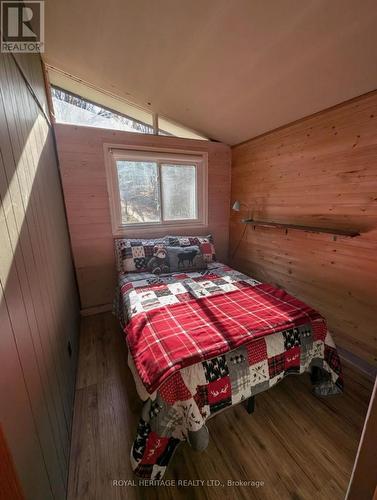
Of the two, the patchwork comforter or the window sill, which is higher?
the window sill

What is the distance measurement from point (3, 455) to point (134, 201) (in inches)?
96.9

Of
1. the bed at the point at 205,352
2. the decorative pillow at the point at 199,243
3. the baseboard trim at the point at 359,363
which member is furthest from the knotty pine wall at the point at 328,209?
the decorative pillow at the point at 199,243

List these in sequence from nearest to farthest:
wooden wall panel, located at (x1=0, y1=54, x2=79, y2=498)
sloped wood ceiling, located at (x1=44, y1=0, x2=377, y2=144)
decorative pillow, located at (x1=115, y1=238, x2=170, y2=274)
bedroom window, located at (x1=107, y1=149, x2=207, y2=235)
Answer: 1. wooden wall panel, located at (x1=0, y1=54, x2=79, y2=498)
2. sloped wood ceiling, located at (x1=44, y1=0, x2=377, y2=144)
3. decorative pillow, located at (x1=115, y1=238, x2=170, y2=274)
4. bedroom window, located at (x1=107, y1=149, x2=207, y2=235)

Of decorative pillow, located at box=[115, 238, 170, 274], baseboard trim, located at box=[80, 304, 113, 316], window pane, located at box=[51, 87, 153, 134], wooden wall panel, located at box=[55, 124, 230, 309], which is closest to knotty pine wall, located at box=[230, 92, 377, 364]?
wooden wall panel, located at box=[55, 124, 230, 309]

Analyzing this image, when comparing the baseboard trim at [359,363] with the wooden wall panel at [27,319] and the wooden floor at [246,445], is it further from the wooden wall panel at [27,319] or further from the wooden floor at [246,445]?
the wooden wall panel at [27,319]

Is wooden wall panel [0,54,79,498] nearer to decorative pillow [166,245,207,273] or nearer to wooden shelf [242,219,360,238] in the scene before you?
decorative pillow [166,245,207,273]

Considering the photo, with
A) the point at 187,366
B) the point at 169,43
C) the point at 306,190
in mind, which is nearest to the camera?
the point at 187,366

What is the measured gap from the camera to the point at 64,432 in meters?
1.16

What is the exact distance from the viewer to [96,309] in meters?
2.68

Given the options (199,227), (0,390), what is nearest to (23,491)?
(0,390)

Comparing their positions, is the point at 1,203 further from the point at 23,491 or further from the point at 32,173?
the point at 23,491

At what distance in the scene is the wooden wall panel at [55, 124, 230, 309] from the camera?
90.4 inches

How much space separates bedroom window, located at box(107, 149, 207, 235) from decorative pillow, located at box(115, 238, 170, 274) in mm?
283

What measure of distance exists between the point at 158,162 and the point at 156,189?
0.34 meters
